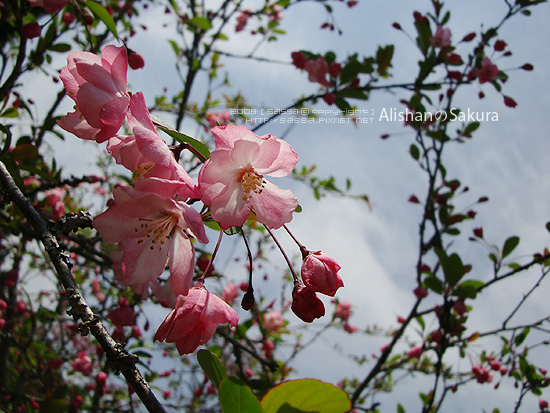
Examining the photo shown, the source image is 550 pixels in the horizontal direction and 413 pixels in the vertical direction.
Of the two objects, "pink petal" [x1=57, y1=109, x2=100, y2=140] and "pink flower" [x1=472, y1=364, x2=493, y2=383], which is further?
"pink flower" [x1=472, y1=364, x2=493, y2=383]

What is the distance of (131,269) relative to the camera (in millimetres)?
757

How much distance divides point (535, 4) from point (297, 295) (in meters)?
2.81

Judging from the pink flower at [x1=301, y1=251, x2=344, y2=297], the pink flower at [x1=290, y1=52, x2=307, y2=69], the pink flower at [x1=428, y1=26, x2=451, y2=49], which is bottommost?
the pink flower at [x1=301, y1=251, x2=344, y2=297]

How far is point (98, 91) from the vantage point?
708 mm

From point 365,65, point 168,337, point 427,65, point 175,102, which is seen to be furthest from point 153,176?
point 175,102

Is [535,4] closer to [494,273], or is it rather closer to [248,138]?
[494,273]

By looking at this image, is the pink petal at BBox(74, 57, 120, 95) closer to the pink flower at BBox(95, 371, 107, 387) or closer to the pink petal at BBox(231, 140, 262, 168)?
the pink petal at BBox(231, 140, 262, 168)

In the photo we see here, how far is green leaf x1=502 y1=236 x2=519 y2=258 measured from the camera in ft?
7.95

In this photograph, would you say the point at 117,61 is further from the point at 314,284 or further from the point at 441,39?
the point at 441,39

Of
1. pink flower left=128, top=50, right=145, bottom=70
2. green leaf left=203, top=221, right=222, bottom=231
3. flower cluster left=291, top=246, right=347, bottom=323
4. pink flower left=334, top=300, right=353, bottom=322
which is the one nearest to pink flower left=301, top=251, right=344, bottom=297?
flower cluster left=291, top=246, right=347, bottom=323

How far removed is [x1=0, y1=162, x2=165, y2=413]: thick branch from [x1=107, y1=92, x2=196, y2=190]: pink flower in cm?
19

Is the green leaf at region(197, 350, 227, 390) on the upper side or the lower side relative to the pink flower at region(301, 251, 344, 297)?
lower

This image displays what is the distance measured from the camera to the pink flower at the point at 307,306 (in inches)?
30.5

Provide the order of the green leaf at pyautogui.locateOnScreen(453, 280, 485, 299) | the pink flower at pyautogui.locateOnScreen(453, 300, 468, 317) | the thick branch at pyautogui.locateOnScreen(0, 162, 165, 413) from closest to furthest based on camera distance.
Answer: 1. the thick branch at pyautogui.locateOnScreen(0, 162, 165, 413)
2. the green leaf at pyautogui.locateOnScreen(453, 280, 485, 299)
3. the pink flower at pyautogui.locateOnScreen(453, 300, 468, 317)
